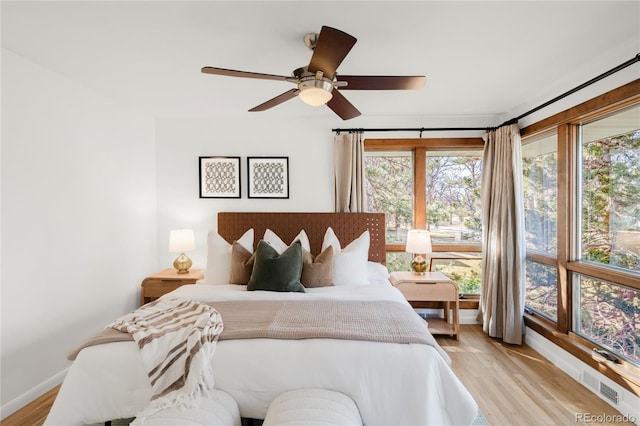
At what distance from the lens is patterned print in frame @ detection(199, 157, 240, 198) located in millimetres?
3779

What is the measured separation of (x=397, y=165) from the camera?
12.8ft

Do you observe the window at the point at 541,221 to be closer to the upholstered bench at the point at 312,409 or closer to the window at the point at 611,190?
the window at the point at 611,190

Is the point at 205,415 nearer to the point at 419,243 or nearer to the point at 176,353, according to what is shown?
the point at 176,353

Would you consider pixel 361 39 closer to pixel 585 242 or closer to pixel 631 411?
pixel 585 242

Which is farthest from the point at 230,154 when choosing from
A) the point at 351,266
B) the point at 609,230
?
the point at 609,230

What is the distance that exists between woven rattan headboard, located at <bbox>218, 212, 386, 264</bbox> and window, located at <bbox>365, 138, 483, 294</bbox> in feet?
1.04

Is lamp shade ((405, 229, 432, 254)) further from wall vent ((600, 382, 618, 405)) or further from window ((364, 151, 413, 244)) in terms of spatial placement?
wall vent ((600, 382, 618, 405))

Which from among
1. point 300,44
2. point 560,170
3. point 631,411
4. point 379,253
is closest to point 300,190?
point 379,253

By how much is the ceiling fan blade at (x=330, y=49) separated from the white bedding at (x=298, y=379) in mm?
1555

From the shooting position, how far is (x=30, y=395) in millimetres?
2273

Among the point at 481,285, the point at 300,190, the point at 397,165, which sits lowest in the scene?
the point at 481,285

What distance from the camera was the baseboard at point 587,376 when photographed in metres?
2.05

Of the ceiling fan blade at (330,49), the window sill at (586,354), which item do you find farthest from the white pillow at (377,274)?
the ceiling fan blade at (330,49)

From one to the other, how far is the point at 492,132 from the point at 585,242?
1.49 metres
